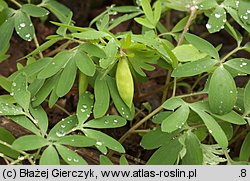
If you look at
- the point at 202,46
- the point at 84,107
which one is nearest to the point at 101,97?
the point at 84,107

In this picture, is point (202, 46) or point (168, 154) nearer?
point (168, 154)

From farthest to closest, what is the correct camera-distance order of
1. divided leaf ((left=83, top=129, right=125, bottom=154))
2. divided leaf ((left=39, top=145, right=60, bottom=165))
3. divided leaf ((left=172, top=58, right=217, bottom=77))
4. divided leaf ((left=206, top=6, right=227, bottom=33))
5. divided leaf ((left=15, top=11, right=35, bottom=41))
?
1. divided leaf ((left=15, top=11, right=35, bottom=41))
2. divided leaf ((left=206, top=6, right=227, bottom=33))
3. divided leaf ((left=172, top=58, right=217, bottom=77))
4. divided leaf ((left=83, top=129, right=125, bottom=154))
5. divided leaf ((left=39, top=145, right=60, bottom=165))

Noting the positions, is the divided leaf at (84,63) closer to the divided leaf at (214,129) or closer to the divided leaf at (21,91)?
the divided leaf at (21,91)

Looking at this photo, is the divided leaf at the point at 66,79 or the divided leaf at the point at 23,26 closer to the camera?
the divided leaf at the point at 66,79

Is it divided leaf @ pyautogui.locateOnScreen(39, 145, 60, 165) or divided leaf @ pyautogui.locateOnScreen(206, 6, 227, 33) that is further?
divided leaf @ pyautogui.locateOnScreen(206, 6, 227, 33)

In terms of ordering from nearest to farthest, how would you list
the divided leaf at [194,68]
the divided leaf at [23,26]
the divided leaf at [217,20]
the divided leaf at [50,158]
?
1. the divided leaf at [50,158]
2. the divided leaf at [194,68]
3. the divided leaf at [217,20]
4. the divided leaf at [23,26]

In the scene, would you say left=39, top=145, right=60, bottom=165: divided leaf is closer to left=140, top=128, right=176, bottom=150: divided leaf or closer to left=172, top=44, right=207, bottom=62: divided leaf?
left=140, top=128, right=176, bottom=150: divided leaf

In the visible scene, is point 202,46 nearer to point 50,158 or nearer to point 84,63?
point 84,63

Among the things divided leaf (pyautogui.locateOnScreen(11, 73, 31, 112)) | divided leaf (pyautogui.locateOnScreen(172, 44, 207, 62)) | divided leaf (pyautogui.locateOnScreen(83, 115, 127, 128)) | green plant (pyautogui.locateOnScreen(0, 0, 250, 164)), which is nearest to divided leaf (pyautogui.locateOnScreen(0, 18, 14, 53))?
green plant (pyautogui.locateOnScreen(0, 0, 250, 164))

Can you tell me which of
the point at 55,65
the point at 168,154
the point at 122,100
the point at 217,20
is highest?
the point at 217,20

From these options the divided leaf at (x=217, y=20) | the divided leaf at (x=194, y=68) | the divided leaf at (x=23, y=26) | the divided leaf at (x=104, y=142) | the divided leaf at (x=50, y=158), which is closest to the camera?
the divided leaf at (x=50, y=158)

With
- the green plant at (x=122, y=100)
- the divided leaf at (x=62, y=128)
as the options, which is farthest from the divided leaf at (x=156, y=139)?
the divided leaf at (x=62, y=128)

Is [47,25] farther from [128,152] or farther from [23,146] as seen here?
[23,146]
